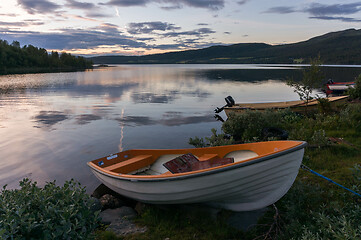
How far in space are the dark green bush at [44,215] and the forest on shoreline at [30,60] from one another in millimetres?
133175

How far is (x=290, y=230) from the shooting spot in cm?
552

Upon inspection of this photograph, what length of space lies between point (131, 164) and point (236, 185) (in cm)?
431

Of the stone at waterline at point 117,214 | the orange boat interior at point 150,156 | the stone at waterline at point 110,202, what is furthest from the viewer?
the stone at waterline at point 110,202

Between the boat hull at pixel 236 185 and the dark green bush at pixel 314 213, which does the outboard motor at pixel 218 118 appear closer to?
the dark green bush at pixel 314 213

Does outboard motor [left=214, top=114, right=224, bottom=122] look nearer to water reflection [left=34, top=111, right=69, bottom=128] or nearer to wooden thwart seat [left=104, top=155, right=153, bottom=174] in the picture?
water reflection [left=34, top=111, right=69, bottom=128]

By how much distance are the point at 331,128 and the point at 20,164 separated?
17.1 metres

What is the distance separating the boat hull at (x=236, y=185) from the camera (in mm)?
5695

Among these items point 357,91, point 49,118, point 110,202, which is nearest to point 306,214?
point 110,202

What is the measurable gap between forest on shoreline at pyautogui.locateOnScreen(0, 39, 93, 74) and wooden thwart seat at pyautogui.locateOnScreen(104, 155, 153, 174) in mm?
130803

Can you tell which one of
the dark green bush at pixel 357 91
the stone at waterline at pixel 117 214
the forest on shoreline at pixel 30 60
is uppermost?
the forest on shoreline at pixel 30 60

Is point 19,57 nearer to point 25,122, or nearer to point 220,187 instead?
point 25,122

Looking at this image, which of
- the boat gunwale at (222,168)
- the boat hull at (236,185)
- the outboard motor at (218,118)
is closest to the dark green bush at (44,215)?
the boat gunwale at (222,168)

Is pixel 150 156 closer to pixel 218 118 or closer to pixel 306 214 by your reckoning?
pixel 306 214

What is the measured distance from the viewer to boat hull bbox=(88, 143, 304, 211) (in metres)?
5.70
